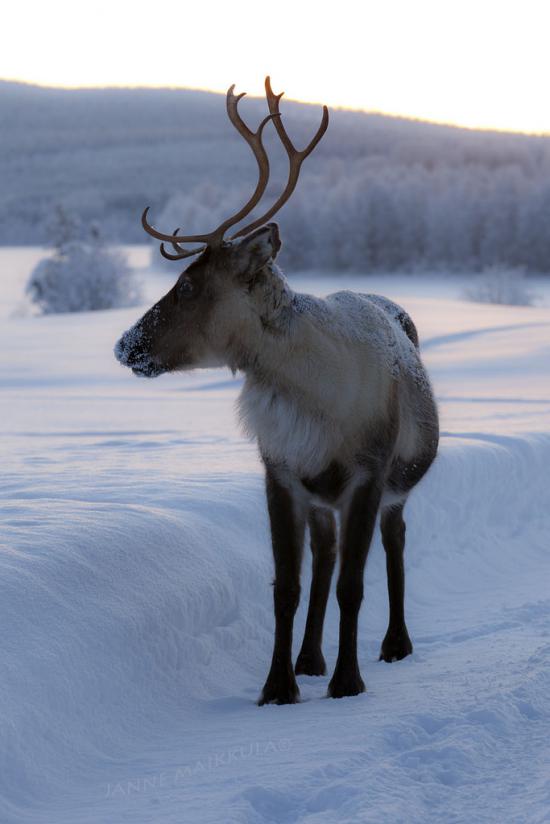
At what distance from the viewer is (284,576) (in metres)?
4.69

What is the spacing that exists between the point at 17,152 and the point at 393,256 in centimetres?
7767

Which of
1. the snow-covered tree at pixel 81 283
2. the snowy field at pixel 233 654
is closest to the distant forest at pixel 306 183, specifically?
the snow-covered tree at pixel 81 283

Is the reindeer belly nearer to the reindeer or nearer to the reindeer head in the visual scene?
the reindeer

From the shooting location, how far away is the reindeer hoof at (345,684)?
4574mm

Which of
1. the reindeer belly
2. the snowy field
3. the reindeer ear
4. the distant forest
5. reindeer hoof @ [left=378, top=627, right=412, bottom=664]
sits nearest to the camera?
the snowy field

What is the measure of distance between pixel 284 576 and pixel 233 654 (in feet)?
1.86

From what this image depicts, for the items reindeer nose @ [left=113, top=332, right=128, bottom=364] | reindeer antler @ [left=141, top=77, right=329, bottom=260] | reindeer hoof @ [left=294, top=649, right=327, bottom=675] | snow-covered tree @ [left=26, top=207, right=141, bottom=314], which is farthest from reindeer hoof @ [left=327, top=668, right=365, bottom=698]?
snow-covered tree @ [left=26, top=207, right=141, bottom=314]

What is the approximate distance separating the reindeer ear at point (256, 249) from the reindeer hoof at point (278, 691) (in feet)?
5.23

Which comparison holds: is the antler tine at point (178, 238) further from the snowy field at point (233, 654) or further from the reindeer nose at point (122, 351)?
the snowy field at point (233, 654)

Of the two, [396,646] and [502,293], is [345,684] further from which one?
[502,293]

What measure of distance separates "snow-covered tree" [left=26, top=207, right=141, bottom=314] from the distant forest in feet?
29.0

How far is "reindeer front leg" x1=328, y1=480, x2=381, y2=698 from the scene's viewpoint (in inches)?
180

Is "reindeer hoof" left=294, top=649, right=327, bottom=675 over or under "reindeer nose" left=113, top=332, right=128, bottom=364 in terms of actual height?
under

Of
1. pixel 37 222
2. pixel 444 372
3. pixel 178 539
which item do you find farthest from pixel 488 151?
pixel 178 539
